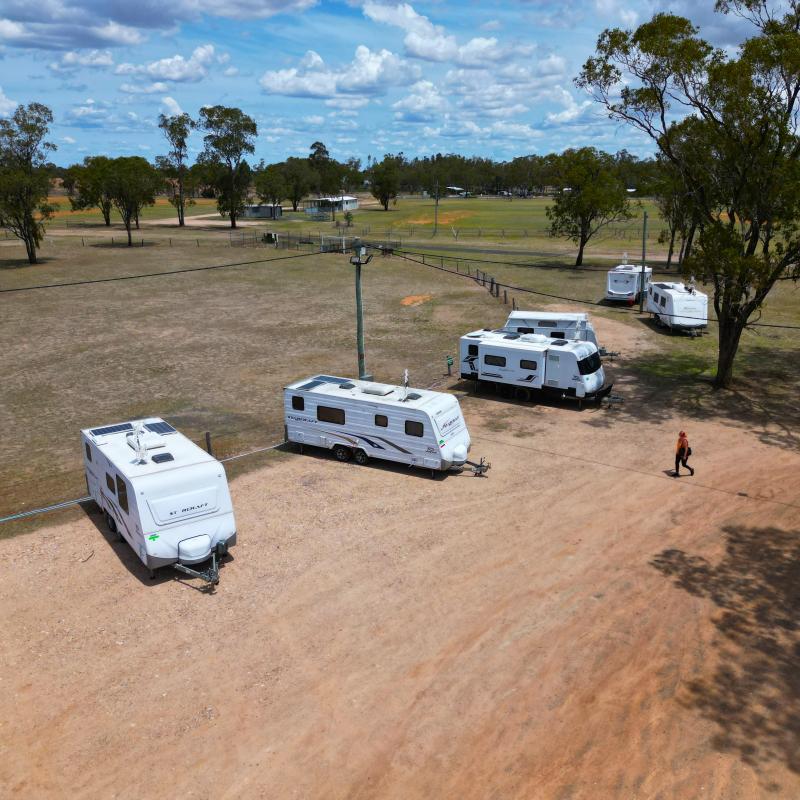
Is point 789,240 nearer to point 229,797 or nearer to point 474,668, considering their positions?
point 474,668

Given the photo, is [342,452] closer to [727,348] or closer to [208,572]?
[208,572]

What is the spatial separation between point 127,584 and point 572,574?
9870mm

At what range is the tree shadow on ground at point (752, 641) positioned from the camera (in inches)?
428

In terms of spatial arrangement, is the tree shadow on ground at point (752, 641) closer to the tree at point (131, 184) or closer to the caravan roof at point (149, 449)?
the caravan roof at point (149, 449)

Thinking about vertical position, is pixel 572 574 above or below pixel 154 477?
below

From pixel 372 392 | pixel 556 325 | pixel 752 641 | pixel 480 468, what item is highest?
pixel 556 325

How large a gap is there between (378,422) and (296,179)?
123866mm

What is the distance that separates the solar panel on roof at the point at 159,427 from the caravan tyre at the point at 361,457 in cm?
583

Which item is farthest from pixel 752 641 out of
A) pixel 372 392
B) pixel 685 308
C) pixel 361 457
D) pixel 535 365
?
pixel 685 308

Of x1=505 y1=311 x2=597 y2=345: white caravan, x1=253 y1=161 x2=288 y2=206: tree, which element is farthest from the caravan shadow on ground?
x1=253 y1=161 x2=288 y2=206: tree

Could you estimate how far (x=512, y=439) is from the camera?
23.4 meters

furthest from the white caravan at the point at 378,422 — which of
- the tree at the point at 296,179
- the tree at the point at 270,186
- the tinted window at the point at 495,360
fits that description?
the tree at the point at 296,179

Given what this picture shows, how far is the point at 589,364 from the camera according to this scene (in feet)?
86.1

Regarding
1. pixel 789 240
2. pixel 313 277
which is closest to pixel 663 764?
pixel 789 240
